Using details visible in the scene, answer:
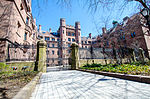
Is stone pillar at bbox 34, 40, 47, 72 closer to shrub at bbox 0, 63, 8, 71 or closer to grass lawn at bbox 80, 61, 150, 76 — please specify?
shrub at bbox 0, 63, 8, 71

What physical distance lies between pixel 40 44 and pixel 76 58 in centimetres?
411

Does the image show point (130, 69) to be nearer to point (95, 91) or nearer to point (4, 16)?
point (95, 91)

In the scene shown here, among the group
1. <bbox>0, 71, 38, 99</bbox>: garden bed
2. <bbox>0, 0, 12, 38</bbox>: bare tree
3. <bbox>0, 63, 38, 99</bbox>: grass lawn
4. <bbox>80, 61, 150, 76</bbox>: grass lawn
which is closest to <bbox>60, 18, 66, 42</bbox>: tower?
<bbox>0, 0, 12, 38</bbox>: bare tree

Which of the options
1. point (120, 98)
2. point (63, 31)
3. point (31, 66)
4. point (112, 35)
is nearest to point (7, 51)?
point (31, 66)

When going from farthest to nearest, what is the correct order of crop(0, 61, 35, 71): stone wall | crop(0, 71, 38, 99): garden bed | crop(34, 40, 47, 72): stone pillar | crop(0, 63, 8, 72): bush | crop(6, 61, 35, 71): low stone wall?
crop(34, 40, 47, 72): stone pillar
crop(6, 61, 35, 71): low stone wall
crop(0, 61, 35, 71): stone wall
crop(0, 63, 8, 72): bush
crop(0, 71, 38, 99): garden bed

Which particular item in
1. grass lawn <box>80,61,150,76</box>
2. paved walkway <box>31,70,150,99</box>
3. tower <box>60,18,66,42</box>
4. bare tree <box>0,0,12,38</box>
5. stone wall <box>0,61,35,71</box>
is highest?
tower <box>60,18,66,42</box>

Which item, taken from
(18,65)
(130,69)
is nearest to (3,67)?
(18,65)

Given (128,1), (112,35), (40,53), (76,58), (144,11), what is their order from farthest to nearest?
1. (112,35)
2. (76,58)
3. (40,53)
4. (144,11)
5. (128,1)

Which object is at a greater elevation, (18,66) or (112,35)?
(112,35)

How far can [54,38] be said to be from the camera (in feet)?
116

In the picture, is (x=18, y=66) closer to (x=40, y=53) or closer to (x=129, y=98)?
(x=40, y=53)

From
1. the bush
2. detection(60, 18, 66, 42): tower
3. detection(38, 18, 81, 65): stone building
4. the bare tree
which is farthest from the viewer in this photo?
detection(60, 18, 66, 42): tower

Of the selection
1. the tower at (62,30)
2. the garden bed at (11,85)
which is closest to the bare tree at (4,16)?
the garden bed at (11,85)

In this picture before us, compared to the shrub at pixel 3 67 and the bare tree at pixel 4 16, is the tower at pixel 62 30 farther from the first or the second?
the shrub at pixel 3 67
